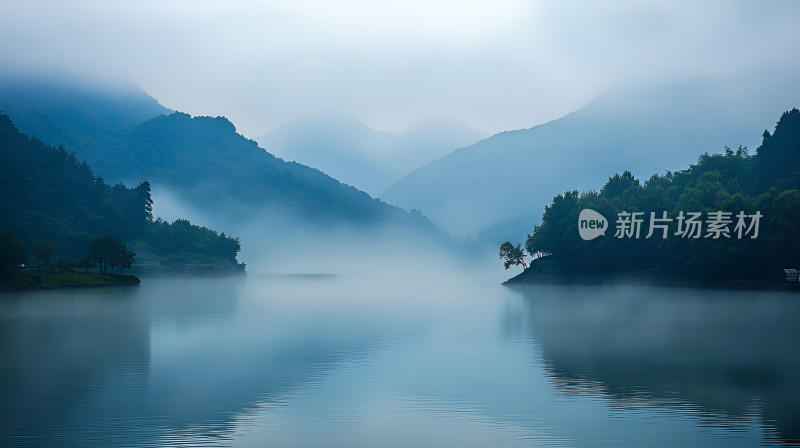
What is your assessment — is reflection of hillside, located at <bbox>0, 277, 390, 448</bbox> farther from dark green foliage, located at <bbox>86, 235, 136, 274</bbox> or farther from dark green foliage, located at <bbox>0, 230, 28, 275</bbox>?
dark green foliage, located at <bbox>86, 235, 136, 274</bbox>

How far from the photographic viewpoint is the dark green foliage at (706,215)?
112375mm

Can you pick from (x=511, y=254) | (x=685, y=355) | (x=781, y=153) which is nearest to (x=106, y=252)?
(x=511, y=254)

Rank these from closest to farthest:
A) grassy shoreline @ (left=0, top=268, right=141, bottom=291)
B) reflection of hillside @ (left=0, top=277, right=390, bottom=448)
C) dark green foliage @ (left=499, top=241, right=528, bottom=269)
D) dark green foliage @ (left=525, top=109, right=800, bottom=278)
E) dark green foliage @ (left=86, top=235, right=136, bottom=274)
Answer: reflection of hillside @ (left=0, top=277, right=390, bottom=448) → dark green foliage @ (left=525, top=109, right=800, bottom=278) → grassy shoreline @ (left=0, top=268, right=141, bottom=291) → dark green foliage @ (left=86, top=235, right=136, bottom=274) → dark green foliage @ (left=499, top=241, right=528, bottom=269)

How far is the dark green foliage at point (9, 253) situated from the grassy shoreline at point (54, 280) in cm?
154

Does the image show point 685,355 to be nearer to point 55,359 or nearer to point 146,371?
point 146,371

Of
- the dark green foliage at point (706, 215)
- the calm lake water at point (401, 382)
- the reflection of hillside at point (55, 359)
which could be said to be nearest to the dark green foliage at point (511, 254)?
the dark green foliage at point (706, 215)

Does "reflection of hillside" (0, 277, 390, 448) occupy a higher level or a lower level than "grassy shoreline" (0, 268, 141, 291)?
lower

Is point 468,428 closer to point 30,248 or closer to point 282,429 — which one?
point 282,429

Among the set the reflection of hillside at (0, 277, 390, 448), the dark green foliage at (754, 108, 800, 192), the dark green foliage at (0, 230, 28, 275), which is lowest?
the reflection of hillside at (0, 277, 390, 448)

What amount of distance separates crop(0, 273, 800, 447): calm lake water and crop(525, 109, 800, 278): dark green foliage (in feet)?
147

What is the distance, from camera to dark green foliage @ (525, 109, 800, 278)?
112 meters

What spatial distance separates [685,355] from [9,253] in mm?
111709

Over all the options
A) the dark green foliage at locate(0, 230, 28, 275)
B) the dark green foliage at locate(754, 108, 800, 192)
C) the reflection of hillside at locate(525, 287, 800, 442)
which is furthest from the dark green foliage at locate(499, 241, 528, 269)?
the dark green foliage at locate(0, 230, 28, 275)

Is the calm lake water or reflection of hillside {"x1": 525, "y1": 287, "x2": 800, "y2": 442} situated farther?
reflection of hillside {"x1": 525, "y1": 287, "x2": 800, "y2": 442}
